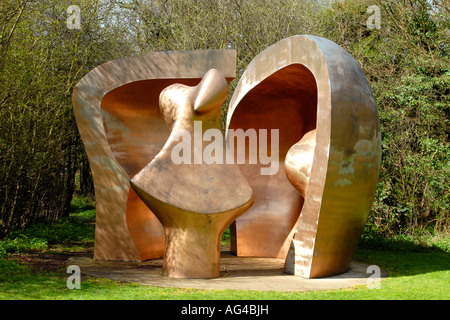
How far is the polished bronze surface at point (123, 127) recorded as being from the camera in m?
8.13

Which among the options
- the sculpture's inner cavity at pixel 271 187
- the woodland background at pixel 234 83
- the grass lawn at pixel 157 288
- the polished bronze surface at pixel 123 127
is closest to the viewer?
the grass lawn at pixel 157 288

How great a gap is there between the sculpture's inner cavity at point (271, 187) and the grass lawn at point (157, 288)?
156cm

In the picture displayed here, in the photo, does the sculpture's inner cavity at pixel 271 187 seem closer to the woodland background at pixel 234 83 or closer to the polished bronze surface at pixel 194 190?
the polished bronze surface at pixel 194 190

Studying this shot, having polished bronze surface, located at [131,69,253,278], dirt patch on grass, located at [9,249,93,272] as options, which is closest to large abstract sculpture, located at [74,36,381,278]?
polished bronze surface, located at [131,69,253,278]

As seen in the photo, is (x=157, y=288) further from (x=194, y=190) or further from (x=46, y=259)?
(x=46, y=259)

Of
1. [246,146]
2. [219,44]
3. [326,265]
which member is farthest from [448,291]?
[219,44]

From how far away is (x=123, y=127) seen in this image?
8898mm

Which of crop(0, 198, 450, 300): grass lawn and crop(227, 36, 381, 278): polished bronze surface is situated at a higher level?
crop(227, 36, 381, 278): polished bronze surface

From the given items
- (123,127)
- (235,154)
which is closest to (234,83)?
(235,154)

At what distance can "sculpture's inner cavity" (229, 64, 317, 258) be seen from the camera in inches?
367

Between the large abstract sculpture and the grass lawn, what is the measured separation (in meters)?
0.92

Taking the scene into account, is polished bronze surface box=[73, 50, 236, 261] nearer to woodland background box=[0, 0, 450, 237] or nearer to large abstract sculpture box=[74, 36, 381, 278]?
large abstract sculpture box=[74, 36, 381, 278]

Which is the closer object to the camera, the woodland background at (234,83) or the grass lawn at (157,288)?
the grass lawn at (157,288)

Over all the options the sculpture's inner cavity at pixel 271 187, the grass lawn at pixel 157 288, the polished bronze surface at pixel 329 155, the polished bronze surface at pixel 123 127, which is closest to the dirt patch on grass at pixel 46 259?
the grass lawn at pixel 157 288
